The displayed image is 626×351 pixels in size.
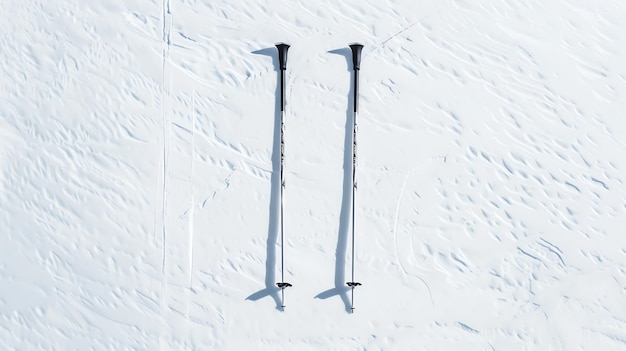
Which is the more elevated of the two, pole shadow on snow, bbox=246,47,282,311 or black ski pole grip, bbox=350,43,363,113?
black ski pole grip, bbox=350,43,363,113

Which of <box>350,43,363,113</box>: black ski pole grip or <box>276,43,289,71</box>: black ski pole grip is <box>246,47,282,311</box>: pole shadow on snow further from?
<box>350,43,363,113</box>: black ski pole grip

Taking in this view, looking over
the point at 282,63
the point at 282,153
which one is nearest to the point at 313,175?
the point at 282,153

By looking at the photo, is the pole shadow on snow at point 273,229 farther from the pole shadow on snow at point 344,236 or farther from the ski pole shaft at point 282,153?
the pole shadow on snow at point 344,236

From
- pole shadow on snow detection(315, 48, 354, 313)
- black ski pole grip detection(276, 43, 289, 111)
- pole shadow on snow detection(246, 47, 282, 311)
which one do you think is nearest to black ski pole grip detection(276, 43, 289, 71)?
black ski pole grip detection(276, 43, 289, 111)

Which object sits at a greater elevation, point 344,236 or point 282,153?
point 282,153

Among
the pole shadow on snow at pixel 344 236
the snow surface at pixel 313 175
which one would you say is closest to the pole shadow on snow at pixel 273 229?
the snow surface at pixel 313 175

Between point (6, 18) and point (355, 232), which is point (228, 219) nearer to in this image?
point (355, 232)

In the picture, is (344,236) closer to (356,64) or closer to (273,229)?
(273,229)

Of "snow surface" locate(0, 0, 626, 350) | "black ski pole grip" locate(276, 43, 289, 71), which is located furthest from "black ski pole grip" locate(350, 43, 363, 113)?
"black ski pole grip" locate(276, 43, 289, 71)

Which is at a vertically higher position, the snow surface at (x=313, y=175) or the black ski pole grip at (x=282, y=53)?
the black ski pole grip at (x=282, y=53)
